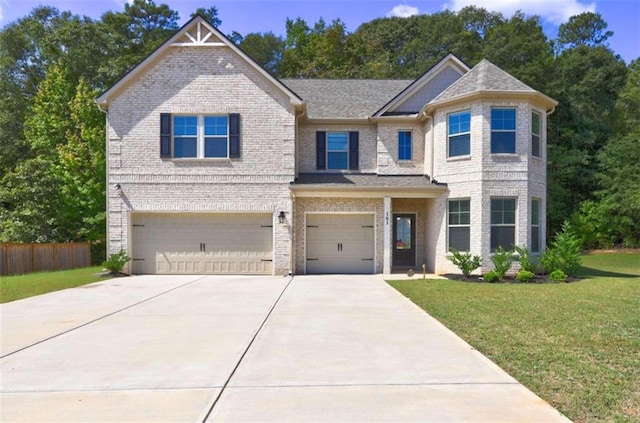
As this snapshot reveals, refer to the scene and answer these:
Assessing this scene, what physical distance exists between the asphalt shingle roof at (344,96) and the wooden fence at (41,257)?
1198 cm

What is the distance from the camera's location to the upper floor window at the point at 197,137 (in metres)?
16.8

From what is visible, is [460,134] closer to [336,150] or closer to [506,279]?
[336,150]

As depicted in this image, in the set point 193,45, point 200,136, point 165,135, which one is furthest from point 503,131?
point 165,135

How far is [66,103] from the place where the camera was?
29.3 meters

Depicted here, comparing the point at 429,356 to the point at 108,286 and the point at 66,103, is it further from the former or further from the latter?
the point at 66,103

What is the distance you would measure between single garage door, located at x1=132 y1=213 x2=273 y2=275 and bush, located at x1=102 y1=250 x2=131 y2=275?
0.76 metres

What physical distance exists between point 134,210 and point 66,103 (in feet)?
55.1

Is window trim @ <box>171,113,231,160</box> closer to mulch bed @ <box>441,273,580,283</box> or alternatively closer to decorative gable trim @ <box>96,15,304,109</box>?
decorative gable trim @ <box>96,15,304,109</box>

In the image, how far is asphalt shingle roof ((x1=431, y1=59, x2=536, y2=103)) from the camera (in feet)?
50.9

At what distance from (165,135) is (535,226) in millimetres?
13462

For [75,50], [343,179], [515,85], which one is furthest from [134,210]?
[75,50]

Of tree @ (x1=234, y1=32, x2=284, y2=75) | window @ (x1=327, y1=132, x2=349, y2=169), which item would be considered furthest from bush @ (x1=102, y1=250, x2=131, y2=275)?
tree @ (x1=234, y1=32, x2=284, y2=75)

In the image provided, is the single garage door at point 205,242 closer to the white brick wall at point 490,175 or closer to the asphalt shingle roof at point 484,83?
the white brick wall at point 490,175

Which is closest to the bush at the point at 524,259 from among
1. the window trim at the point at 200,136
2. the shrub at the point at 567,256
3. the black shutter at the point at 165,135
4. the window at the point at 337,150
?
the shrub at the point at 567,256
